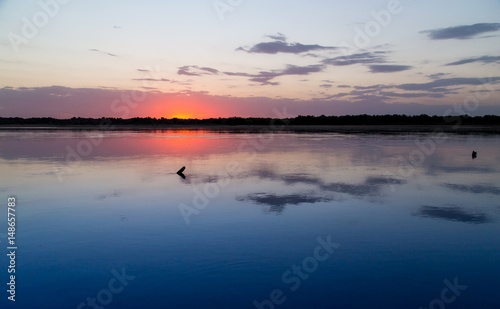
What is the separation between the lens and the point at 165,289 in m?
5.97

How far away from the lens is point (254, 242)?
26.3ft

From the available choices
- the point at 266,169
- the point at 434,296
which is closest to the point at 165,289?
the point at 434,296

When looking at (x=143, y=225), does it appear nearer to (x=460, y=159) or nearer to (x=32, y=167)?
(x=32, y=167)

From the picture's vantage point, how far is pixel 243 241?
806 cm

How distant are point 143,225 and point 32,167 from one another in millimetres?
13163

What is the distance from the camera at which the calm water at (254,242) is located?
587cm

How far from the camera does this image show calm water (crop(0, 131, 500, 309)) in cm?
587

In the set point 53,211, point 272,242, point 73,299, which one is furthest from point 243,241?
point 53,211

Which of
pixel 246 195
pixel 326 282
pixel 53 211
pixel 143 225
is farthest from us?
pixel 246 195

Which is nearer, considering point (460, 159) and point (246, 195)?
point (246, 195)

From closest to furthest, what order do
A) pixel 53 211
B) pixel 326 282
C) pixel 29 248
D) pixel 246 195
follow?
pixel 326 282
pixel 29 248
pixel 53 211
pixel 246 195

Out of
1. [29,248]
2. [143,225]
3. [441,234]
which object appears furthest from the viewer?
[143,225]

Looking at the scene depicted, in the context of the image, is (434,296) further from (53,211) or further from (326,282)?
(53,211)

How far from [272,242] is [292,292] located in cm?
209
